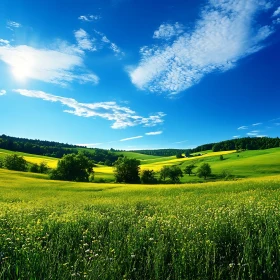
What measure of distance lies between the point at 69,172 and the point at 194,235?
96.7m

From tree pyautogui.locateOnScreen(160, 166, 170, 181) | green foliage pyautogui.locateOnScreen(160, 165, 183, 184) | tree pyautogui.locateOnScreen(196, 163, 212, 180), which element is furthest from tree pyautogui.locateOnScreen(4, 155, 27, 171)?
tree pyautogui.locateOnScreen(196, 163, 212, 180)

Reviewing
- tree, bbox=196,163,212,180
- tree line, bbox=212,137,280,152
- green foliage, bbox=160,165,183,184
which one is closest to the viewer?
tree, bbox=196,163,212,180

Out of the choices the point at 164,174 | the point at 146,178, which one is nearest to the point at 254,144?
the point at 164,174

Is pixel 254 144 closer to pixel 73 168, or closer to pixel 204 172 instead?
pixel 204 172

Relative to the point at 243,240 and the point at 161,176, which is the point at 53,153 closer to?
the point at 161,176

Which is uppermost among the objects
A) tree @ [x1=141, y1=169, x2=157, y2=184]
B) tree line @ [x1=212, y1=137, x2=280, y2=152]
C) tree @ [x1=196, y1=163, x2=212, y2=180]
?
tree line @ [x1=212, y1=137, x2=280, y2=152]

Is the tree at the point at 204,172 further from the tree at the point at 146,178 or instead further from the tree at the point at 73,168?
the tree at the point at 73,168

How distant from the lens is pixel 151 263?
5.51 m

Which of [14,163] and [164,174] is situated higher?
[14,163]

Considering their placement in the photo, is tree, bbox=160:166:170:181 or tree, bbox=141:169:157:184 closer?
tree, bbox=141:169:157:184

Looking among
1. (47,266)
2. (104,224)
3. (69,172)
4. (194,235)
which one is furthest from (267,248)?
(69,172)

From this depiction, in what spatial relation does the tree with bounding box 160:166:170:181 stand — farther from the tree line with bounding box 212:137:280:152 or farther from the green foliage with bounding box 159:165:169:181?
the tree line with bounding box 212:137:280:152

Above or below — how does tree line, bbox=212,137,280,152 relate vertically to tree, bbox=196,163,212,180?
above

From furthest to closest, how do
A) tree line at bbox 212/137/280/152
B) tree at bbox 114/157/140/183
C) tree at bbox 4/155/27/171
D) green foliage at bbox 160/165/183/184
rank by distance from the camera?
tree line at bbox 212/137/280/152
green foliage at bbox 160/165/183/184
tree at bbox 4/155/27/171
tree at bbox 114/157/140/183
